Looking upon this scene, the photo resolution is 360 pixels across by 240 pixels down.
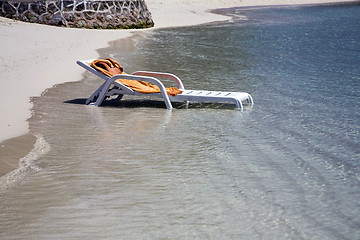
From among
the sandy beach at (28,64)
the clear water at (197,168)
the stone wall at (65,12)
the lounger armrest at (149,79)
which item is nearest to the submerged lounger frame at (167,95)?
the lounger armrest at (149,79)

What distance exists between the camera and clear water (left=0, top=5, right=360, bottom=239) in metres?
4.28

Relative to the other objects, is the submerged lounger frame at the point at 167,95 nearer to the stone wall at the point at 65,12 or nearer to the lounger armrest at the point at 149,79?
the lounger armrest at the point at 149,79

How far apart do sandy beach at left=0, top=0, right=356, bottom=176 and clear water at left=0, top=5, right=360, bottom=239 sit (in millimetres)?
292

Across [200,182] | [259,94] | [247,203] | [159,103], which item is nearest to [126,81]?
[159,103]

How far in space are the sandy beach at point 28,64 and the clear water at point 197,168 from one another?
0.96 feet

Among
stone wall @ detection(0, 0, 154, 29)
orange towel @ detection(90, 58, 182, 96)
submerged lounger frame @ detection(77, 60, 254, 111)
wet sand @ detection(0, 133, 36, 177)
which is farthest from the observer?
stone wall @ detection(0, 0, 154, 29)

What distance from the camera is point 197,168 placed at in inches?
216

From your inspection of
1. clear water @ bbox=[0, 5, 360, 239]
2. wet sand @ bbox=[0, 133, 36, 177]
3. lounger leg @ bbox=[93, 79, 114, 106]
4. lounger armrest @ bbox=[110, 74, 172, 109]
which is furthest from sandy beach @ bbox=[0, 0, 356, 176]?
lounger armrest @ bbox=[110, 74, 172, 109]

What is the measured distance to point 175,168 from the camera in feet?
18.0

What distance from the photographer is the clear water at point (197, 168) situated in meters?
4.28

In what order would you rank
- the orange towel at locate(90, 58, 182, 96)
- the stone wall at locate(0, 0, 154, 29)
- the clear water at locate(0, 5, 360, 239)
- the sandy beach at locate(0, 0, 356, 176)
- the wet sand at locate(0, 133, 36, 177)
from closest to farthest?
the clear water at locate(0, 5, 360, 239) < the wet sand at locate(0, 133, 36, 177) < the sandy beach at locate(0, 0, 356, 176) < the orange towel at locate(90, 58, 182, 96) < the stone wall at locate(0, 0, 154, 29)

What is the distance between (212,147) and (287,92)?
3988mm

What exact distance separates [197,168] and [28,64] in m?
6.85

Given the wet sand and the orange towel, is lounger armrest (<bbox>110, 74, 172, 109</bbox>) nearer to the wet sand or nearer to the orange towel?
the orange towel
